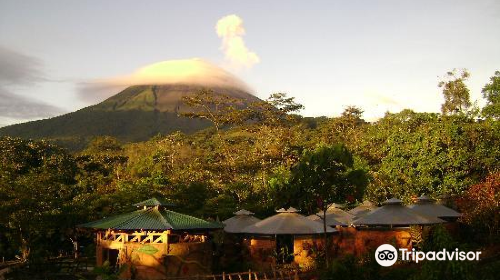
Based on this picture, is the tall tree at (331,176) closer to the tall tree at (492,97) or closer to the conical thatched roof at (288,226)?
the conical thatched roof at (288,226)

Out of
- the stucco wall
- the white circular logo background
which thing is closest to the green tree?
the stucco wall

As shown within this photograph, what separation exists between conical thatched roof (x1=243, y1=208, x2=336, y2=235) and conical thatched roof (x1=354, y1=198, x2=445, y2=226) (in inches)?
68.2

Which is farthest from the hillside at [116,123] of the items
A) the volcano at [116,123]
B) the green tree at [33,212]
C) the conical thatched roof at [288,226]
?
the conical thatched roof at [288,226]

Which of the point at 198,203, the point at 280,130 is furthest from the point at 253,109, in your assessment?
the point at 198,203

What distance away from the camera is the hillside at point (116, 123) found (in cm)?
14788

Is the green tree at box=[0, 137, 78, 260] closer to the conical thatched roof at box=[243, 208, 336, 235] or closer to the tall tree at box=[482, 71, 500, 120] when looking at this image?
the conical thatched roof at box=[243, 208, 336, 235]

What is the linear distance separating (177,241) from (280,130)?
23212mm

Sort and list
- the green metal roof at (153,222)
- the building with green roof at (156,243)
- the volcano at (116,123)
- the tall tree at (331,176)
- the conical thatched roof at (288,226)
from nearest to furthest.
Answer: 1. the tall tree at (331,176)
2. the conical thatched roof at (288,226)
3. the green metal roof at (153,222)
4. the building with green roof at (156,243)
5. the volcano at (116,123)

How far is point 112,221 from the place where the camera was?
20641 millimetres

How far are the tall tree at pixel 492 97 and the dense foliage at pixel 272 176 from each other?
0.23 meters

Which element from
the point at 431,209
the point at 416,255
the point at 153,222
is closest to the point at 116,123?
the point at 153,222

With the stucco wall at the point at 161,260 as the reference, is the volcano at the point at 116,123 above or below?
above

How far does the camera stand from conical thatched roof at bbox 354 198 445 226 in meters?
18.8

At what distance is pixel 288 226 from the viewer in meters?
19.6
